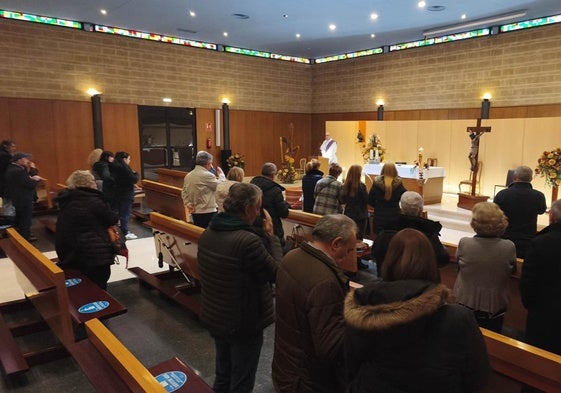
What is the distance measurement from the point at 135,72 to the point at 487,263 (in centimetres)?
985

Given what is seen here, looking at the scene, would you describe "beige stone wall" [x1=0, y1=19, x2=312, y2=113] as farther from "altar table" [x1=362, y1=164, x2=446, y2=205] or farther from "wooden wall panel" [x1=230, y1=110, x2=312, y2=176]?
"altar table" [x1=362, y1=164, x2=446, y2=205]

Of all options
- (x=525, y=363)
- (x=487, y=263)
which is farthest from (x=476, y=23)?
(x=525, y=363)

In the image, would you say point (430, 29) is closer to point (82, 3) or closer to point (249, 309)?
point (82, 3)

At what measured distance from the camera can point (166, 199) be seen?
7.05 meters

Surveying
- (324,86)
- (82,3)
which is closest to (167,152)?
(82,3)

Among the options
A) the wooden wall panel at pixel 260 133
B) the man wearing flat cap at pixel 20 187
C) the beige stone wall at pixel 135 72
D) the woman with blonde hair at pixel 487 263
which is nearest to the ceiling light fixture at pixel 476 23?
the beige stone wall at pixel 135 72

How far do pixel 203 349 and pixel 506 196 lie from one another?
2838mm

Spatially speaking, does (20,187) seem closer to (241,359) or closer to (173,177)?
(173,177)

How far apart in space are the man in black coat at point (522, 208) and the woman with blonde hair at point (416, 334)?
2766 millimetres

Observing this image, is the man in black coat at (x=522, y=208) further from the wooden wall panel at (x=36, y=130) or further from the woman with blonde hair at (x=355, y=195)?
the wooden wall panel at (x=36, y=130)

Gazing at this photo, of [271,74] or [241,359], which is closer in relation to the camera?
[241,359]

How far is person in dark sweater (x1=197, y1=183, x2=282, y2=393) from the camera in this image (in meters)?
2.07

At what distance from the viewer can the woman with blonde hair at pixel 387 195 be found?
439 cm

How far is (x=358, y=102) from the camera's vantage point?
1270cm
